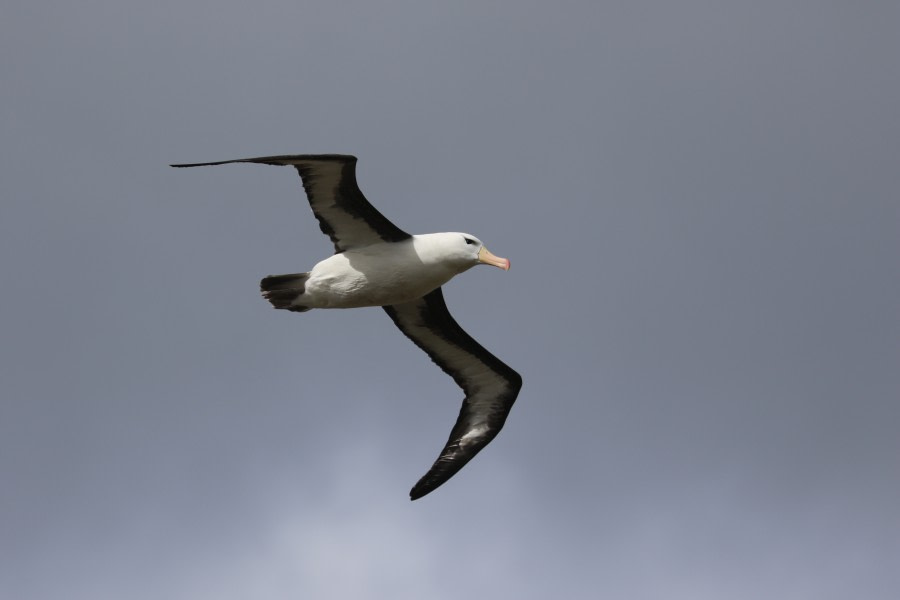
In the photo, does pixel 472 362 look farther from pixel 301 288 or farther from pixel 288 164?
pixel 288 164

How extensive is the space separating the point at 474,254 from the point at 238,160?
3963 mm

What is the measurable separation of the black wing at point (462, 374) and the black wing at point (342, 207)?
6.82 feet

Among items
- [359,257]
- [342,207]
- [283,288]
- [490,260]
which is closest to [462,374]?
[490,260]

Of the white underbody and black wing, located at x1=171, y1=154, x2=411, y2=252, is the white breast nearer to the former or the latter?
the white underbody

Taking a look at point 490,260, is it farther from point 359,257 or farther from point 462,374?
point 462,374

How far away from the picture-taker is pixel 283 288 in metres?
19.0

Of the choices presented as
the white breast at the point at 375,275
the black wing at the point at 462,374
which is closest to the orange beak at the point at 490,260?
the white breast at the point at 375,275

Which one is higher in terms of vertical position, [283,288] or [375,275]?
[283,288]

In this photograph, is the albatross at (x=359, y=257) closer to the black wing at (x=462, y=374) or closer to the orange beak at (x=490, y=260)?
the orange beak at (x=490, y=260)

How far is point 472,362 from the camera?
2131cm

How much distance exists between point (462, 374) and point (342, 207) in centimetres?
412

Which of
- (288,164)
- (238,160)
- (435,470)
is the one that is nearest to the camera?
(238,160)

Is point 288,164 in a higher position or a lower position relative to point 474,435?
higher

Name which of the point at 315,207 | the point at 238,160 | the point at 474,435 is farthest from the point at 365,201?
the point at 474,435
